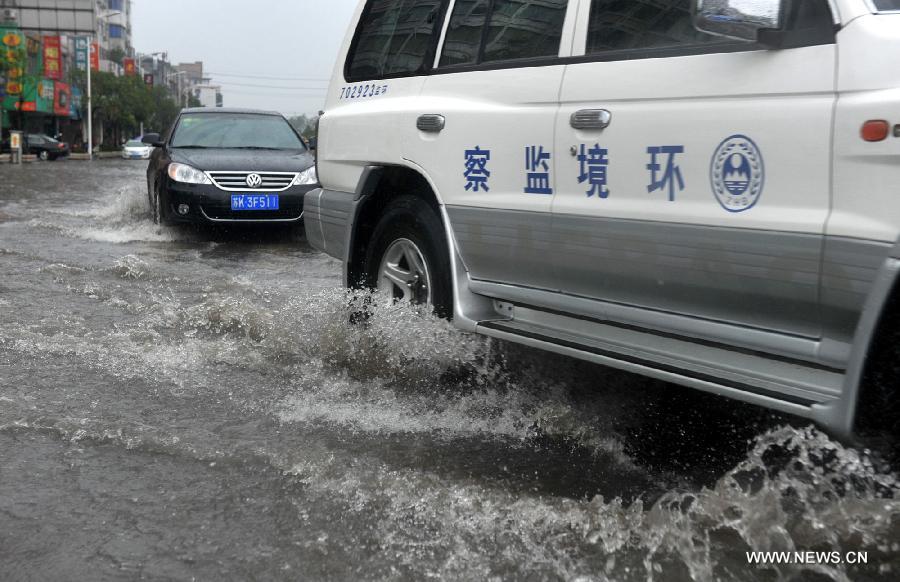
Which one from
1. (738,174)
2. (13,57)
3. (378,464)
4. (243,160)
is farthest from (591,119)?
(13,57)

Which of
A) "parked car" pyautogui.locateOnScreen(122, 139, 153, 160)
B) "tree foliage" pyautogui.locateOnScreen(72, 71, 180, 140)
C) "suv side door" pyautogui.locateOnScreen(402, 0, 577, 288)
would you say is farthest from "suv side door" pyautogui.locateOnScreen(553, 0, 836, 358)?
"tree foliage" pyautogui.locateOnScreen(72, 71, 180, 140)

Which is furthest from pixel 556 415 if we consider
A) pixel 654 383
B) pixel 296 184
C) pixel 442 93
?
pixel 296 184

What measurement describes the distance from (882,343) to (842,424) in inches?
9.1

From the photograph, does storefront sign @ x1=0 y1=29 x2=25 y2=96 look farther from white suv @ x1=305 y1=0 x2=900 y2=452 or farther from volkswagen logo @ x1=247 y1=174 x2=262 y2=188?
white suv @ x1=305 y1=0 x2=900 y2=452

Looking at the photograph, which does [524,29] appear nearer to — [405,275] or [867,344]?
[405,275]

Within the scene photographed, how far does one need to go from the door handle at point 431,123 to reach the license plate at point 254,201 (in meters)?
6.23

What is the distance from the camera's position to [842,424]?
249 centimetres

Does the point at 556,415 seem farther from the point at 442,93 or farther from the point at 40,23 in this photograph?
the point at 40,23

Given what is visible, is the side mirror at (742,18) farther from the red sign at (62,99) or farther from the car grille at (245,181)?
the red sign at (62,99)

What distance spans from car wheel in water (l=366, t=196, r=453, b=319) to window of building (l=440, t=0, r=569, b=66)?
70 centimetres

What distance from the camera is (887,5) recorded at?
104 inches

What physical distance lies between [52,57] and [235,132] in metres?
60.4

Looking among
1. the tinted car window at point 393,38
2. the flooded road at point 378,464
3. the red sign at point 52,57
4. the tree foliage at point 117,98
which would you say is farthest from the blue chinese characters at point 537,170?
the tree foliage at point 117,98

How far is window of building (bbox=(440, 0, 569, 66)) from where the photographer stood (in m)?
3.72
